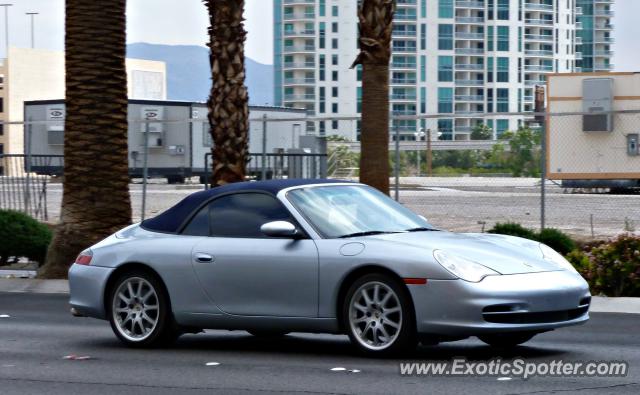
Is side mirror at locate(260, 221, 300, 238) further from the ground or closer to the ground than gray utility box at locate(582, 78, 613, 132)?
closer to the ground

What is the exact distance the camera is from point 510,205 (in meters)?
21.2

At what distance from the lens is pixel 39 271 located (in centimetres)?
1894

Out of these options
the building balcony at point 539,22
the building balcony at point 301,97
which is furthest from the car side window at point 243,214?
the building balcony at point 539,22

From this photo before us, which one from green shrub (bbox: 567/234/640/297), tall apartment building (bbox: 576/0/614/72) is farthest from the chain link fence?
tall apartment building (bbox: 576/0/614/72)

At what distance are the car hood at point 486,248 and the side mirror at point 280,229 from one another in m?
0.58

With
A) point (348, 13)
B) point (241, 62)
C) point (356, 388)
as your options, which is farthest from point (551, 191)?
point (348, 13)

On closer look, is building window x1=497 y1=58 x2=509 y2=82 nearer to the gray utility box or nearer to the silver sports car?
the gray utility box

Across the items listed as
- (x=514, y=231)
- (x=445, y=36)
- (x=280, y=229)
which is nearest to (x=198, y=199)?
(x=280, y=229)

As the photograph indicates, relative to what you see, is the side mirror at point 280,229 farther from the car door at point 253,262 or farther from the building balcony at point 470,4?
the building balcony at point 470,4

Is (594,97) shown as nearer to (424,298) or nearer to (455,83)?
(424,298)

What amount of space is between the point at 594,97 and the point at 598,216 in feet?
44.9

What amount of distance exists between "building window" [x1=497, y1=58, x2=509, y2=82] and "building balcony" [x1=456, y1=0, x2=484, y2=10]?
6167mm

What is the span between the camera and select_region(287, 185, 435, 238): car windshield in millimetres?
10508

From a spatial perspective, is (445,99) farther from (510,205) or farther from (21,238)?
(21,238)
